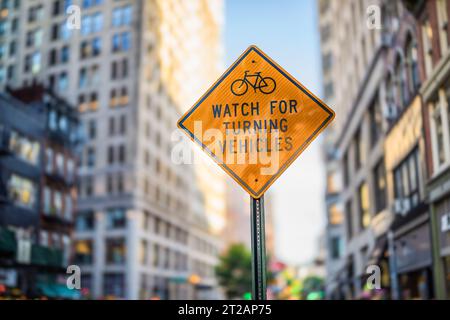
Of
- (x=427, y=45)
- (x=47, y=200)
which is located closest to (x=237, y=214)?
(x=47, y=200)

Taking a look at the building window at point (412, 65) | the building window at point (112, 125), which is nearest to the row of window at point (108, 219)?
the building window at point (112, 125)

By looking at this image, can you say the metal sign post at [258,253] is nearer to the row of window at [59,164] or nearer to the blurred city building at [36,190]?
the blurred city building at [36,190]

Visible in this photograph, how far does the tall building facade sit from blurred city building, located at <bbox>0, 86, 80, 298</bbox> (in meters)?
17.1

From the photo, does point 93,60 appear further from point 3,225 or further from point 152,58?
point 3,225

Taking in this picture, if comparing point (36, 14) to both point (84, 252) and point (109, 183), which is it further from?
point (84, 252)

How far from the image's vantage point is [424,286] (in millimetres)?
22078

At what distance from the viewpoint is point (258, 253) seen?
5.29 m

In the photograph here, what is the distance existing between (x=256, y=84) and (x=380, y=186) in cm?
2600

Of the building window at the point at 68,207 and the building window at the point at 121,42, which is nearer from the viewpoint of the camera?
the building window at the point at 68,207

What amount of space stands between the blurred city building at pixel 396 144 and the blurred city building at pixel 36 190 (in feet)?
64.9

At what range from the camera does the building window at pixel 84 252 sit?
66.9 m

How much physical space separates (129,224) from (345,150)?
1259 inches

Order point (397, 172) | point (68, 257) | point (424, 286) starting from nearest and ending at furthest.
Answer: point (424, 286)
point (397, 172)
point (68, 257)
